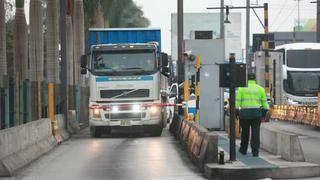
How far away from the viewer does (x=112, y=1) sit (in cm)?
4066

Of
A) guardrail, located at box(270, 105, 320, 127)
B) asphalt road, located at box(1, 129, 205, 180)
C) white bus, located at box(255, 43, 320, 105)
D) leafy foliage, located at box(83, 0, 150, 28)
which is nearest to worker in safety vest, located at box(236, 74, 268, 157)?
asphalt road, located at box(1, 129, 205, 180)

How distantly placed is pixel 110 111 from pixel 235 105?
1000 cm

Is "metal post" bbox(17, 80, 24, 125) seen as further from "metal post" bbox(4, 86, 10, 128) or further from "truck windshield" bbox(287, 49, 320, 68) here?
"truck windshield" bbox(287, 49, 320, 68)

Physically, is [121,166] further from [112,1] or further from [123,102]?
[112,1]

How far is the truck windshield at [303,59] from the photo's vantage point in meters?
38.8

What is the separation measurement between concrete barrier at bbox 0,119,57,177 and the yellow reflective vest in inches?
198

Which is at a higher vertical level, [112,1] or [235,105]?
[112,1]

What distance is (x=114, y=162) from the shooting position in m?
16.2

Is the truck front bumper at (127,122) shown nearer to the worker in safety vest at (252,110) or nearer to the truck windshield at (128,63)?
the truck windshield at (128,63)

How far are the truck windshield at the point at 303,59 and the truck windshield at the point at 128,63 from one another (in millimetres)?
17113

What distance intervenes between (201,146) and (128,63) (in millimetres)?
9426

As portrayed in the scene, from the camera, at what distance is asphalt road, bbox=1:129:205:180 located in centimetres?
1386

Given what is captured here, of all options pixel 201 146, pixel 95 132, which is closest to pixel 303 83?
pixel 95 132

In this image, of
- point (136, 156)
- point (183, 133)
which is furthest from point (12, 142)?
point (183, 133)
